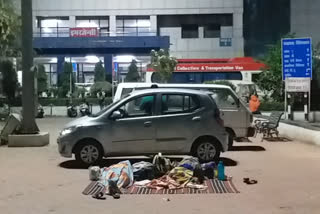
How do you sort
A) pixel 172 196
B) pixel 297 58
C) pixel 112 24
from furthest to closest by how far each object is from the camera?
pixel 112 24, pixel 297 58, pixel 172 196

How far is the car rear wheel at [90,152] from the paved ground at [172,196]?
33cm

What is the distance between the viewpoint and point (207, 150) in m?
13.0

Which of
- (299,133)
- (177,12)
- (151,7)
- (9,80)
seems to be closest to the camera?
(299,133)

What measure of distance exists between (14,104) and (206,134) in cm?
3518

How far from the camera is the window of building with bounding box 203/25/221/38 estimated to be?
224 ft

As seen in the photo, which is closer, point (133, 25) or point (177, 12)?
point (177, 12)

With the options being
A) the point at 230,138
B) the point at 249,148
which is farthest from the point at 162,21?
the point at 230,138

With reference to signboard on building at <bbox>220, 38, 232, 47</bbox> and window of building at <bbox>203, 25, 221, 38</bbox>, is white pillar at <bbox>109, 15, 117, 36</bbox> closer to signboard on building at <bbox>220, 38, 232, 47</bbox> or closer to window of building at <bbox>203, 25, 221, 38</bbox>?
window of building at <bbox>203, 25, 221, 38</bbox>

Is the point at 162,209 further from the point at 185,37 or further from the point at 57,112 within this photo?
the point at 185,37

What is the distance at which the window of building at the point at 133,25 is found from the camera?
67688mm

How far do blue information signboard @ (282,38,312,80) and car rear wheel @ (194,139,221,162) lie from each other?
11.4 m

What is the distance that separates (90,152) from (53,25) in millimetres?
58322

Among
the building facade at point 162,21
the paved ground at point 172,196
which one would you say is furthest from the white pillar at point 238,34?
the paved ground at point 172,196

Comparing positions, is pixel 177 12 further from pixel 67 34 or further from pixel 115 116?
pixel 115 116
